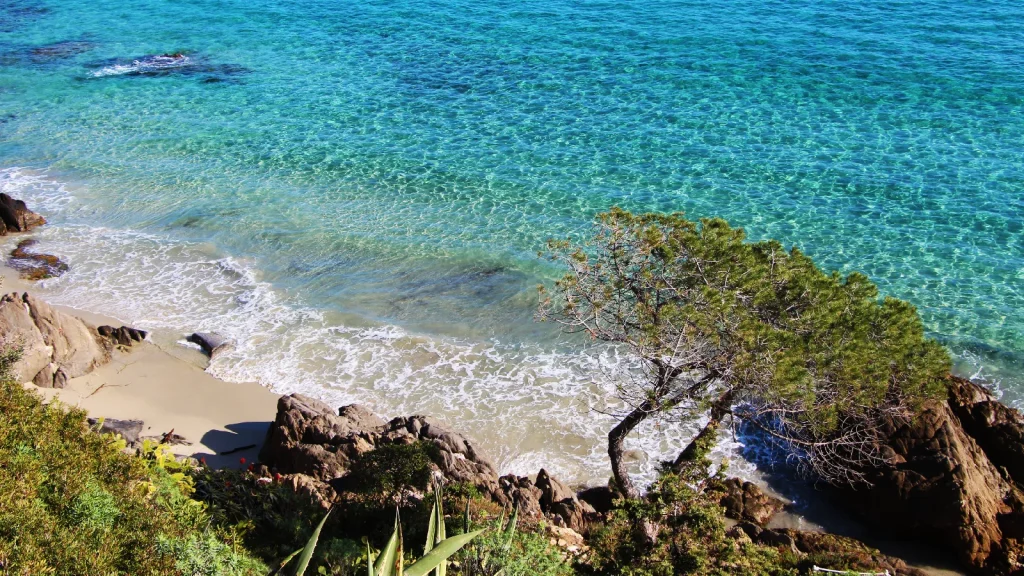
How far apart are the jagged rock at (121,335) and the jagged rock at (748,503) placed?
1490cm

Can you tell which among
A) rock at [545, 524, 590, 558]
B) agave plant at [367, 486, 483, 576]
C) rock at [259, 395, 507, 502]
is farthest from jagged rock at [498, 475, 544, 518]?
agave plant at [367, 486, 483, 576]

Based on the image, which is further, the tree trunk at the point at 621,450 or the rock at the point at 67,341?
the rock at the point at 67,341

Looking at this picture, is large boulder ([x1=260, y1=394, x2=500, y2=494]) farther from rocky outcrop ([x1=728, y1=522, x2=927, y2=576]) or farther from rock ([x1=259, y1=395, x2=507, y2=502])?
rocky outcrop ([x1=728, y1=522, x2=927, y2=576])

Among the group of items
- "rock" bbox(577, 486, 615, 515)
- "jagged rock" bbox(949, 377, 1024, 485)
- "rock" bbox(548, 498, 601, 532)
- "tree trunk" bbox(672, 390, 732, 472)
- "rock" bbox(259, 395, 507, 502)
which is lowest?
"rock" bbox(577, 486, 615, 515)

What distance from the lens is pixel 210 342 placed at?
19594mm

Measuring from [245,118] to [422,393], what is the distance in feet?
69.1

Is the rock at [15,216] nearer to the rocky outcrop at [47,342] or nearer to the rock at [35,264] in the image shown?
the rock at [35,264]

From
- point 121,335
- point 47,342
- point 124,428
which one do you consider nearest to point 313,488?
point 124,428

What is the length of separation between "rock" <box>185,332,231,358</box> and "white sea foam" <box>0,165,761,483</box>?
261mm

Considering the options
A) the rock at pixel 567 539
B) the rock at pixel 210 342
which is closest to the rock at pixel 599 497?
the rock at pixel 567 539

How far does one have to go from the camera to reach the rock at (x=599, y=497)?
14.9m

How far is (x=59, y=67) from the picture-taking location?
41312 millimetres

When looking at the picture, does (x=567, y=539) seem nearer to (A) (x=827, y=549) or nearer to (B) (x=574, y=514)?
(B) (x=574, y=514)

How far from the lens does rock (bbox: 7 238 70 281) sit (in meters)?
23.0
